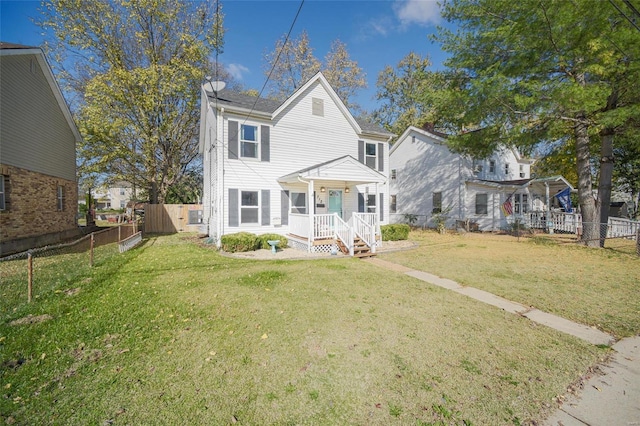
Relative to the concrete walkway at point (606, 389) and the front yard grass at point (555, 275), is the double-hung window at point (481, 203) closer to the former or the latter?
the front yard grass at point (555, 275)

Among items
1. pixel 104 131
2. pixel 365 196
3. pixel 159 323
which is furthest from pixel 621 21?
pixel 104 131

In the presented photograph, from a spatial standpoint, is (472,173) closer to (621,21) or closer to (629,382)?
(621,21)

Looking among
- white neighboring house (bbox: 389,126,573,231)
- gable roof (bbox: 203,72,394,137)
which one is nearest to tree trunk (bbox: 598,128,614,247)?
white neighboring house (bbox: 389,126,573,231)

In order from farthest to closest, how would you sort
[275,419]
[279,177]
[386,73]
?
[386,73], [279,177], [275,419]

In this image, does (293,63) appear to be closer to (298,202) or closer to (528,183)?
(298,202)

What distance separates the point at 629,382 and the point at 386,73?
33231mm

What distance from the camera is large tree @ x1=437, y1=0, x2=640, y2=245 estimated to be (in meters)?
8.93

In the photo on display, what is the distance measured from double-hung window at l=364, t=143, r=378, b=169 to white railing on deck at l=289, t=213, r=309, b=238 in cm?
571

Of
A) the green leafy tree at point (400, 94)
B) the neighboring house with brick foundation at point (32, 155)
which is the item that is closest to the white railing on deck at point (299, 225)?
the neighboring house with brick foundation at point (32, 155)

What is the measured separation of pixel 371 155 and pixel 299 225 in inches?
254

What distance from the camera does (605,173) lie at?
11.6 metres

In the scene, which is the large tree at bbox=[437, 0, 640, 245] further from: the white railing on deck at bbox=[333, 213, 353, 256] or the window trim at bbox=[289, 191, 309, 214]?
the window trim at bbox=[289, 191, 309, 214]

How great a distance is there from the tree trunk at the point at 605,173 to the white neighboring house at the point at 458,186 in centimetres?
552

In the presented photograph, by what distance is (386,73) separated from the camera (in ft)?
100
